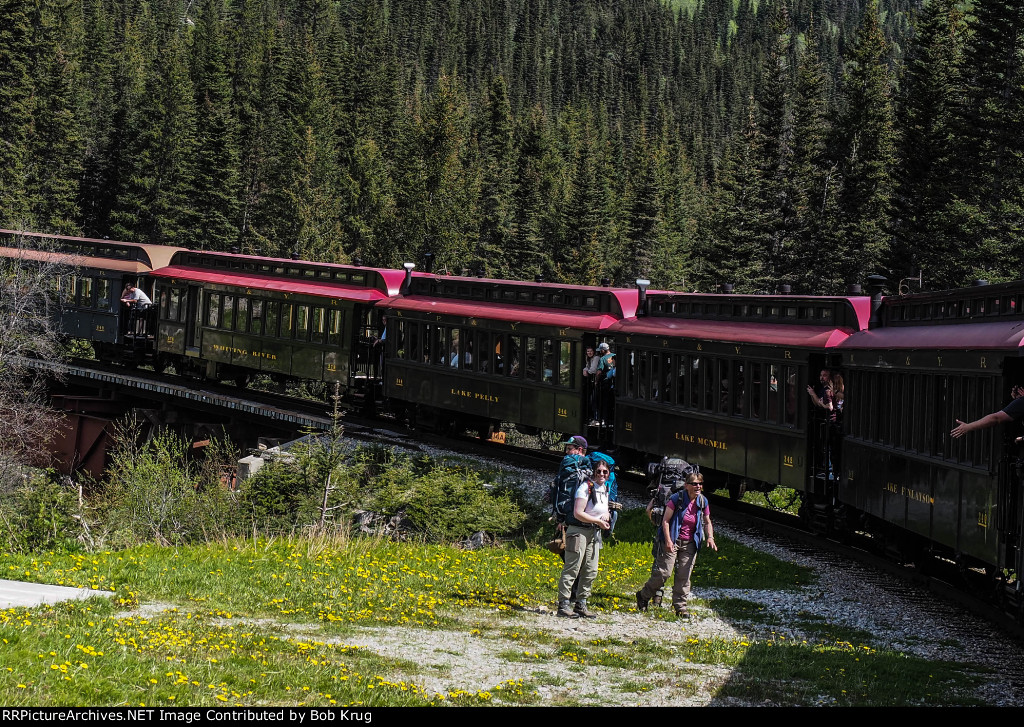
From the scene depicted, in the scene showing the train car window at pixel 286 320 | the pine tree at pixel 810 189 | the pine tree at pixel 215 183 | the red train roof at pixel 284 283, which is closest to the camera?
the red train roof at pixel 284 283

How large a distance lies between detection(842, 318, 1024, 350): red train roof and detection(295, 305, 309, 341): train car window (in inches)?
647

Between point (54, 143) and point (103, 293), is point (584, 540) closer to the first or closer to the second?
point (103, 293)

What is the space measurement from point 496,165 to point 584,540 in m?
82.9

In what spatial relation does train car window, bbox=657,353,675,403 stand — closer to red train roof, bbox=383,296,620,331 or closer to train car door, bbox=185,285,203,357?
red train roof, bbox=383,296,620,331

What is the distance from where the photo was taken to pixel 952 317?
567 inches

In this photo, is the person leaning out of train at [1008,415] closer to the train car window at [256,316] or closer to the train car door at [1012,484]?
the train car door at [1012,484]

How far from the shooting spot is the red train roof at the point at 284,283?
2912 centimetres

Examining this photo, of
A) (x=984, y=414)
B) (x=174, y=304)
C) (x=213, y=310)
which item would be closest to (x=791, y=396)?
(x=984, y=414)

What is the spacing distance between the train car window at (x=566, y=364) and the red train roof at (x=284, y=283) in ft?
22.7

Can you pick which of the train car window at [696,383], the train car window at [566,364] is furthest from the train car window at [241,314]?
the train car window at [696,383]

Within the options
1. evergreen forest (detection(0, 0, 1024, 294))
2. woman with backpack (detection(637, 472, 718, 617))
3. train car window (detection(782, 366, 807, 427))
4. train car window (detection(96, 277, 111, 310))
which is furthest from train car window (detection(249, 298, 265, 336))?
woman with backpack (detection(637, 472, 718, 617))

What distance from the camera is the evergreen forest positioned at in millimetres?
45281

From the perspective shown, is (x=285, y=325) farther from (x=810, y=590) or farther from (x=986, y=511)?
(x=986, y=511)

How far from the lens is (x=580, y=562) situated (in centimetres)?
1254
